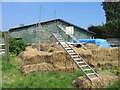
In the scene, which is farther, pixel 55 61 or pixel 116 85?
pixel 55 61

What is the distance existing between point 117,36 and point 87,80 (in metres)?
32.6

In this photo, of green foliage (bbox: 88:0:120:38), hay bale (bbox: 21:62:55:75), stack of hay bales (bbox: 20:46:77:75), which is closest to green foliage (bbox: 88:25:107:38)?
green foliage (bbox: 88:0:120:38)

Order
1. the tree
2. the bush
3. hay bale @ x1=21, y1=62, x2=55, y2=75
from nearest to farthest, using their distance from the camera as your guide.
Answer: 1. hay bale @ x1=21, y1=62, x2=55, y2=75
2. the bush
3. the tree

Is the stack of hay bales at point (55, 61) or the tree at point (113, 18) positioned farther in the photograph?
the tree at point (113, 18)

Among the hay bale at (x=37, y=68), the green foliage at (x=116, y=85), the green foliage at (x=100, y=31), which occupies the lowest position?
the green foliage at (x=116, y=85)

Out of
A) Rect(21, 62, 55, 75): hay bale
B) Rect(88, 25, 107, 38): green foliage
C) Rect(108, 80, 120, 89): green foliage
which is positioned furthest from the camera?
Rect(88, 25, 107, 38): green foliage

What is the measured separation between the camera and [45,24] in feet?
95.0

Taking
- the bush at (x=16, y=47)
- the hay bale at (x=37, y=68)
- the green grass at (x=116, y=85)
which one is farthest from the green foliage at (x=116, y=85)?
the bush at (x=16, y=47)

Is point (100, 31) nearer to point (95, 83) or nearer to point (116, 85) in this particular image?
point (116, 85)

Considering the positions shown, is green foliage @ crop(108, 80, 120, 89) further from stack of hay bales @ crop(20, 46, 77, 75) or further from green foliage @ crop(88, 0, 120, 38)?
green foliage @ crop(88, 0, 120, 38)

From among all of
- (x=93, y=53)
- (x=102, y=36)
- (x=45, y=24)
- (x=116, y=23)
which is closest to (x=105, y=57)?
(x=93, y=53)

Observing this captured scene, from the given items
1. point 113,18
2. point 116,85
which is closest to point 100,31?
point 113,18

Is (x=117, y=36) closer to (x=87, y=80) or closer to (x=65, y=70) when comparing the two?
(x=65, y=70)

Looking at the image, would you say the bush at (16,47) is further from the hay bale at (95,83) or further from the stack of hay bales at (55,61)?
the hay bale at (95,83)
